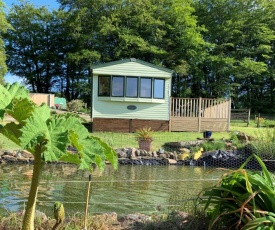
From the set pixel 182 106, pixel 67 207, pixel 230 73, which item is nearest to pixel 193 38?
pixel 230 73

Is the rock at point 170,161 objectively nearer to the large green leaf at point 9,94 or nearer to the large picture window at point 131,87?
the large picture window at point 131,87

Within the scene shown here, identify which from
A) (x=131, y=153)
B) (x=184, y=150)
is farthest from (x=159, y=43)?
(x=131, y=153)

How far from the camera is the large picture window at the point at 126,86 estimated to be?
17.5 m

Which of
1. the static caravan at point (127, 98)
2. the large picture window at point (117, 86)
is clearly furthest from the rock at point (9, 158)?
the large picture window at point (117, 86)

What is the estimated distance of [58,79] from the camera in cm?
3891

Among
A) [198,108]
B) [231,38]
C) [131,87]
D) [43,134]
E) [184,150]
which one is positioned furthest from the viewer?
[231,38]

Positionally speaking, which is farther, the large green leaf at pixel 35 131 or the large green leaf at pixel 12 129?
the large green leaf at pixel 12 129

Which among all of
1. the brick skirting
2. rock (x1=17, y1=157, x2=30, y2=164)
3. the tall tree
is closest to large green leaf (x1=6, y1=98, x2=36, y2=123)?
rock (x1=17, y1=157, x2=30, y2=164)

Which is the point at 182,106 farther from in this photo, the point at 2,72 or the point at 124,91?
the point at 2,72

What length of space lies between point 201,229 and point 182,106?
15.4 m

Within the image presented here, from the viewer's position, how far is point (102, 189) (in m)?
6.98

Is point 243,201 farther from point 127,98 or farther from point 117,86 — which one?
point 117,86

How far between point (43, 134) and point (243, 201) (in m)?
1.40

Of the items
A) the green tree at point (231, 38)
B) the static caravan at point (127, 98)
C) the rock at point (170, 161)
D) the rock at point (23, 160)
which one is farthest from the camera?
the green tree at point (231, 38)
